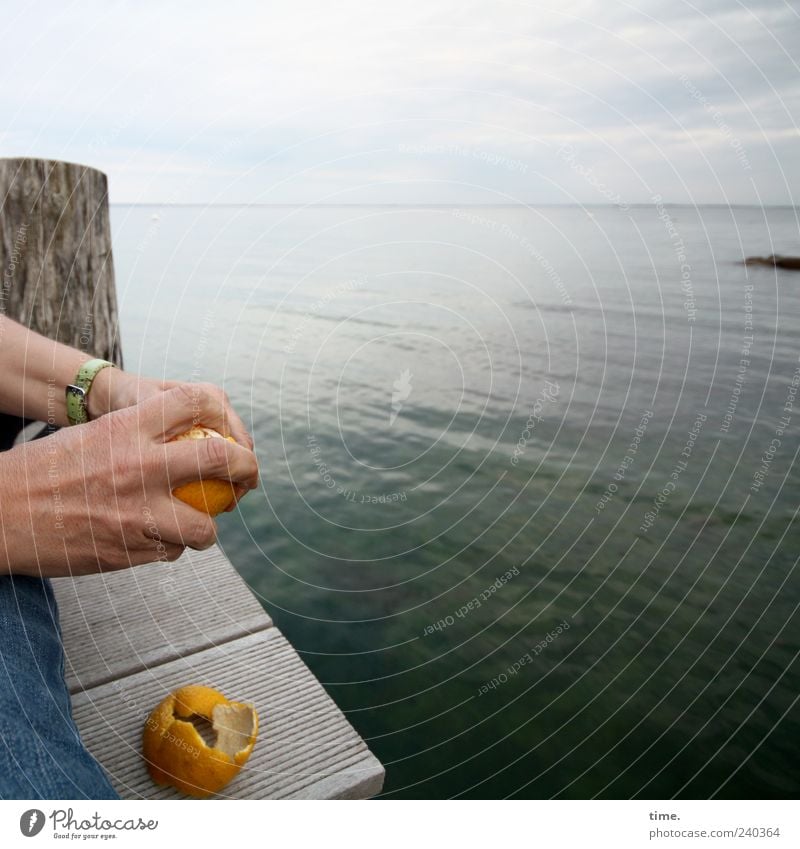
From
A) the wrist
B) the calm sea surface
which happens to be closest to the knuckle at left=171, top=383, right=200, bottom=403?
the wrist

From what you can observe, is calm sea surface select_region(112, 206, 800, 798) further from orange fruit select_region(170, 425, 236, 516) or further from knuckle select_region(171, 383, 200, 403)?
knuckle select_region(171, 383, 200, 403)

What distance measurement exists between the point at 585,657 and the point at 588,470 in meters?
2.19

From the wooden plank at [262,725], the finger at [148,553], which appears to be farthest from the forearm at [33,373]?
the wooden plank at [262,725]

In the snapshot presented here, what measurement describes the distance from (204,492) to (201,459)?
0.09 meters

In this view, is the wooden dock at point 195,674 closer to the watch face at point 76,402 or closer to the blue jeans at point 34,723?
the blue jeans at point 34,723

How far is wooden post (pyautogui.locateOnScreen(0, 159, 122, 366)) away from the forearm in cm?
55

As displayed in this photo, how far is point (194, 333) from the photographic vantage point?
11.0 meters

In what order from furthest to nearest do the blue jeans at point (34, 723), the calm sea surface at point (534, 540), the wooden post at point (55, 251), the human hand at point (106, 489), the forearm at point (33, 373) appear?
the calm sea surface at point (534, 540) → the wooden post at point (55, 251) → the forearm at point (33, 373) → the human hand at point (106, 489) → the blue jeans at point (34, 723)

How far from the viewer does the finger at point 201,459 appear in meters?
1.29

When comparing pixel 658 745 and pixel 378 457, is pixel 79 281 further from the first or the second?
pixel 378 457

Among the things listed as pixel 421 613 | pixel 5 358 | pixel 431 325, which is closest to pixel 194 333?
pixel 431 325

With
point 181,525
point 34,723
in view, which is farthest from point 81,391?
point 34,723

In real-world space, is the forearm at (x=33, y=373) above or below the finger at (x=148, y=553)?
above

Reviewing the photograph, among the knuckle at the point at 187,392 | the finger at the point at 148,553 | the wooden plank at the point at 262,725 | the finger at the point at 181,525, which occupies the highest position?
the knuckle at the point at 187,392
